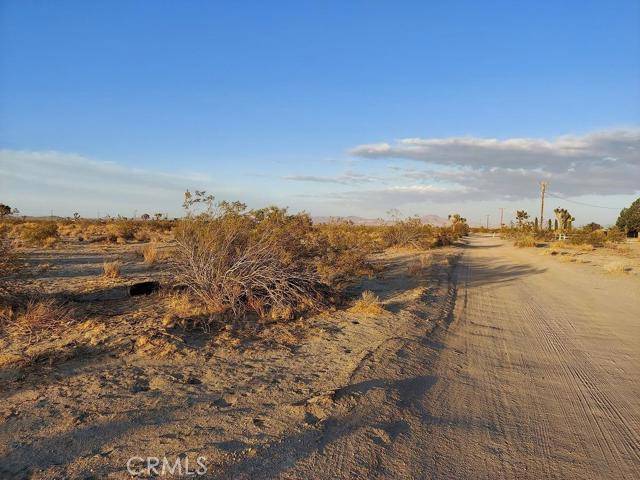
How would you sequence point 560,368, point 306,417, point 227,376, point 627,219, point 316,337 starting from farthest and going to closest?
point 627,219, point 316,337, point 560,368, point 227,376, point 306,417

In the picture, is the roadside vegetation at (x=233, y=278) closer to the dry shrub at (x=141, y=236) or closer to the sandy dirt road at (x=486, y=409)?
the sandy dirt road at (x=486, y=409)

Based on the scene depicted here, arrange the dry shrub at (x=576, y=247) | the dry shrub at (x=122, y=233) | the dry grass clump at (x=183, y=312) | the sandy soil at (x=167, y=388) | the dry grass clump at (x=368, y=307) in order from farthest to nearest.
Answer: the dry shrub at (x=576, y=247)
the dry shrub at (x=122, y=233)
the dry grass clump at (x=368, y=307)
the dry grass clump at (x=183, y=312)
the sandy soil at (x=167, y=388)

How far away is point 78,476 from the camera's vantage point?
367 centimetres

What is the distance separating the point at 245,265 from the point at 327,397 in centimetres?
471

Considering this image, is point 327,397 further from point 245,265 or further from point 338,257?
point 338,257

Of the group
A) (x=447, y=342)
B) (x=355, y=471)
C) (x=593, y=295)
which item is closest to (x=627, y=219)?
(x=593, y=295)

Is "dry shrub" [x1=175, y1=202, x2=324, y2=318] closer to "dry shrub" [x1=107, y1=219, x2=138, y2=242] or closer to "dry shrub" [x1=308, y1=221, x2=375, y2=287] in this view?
"dry shrub" [x1=308, y1=221, x2=375, y2=287]

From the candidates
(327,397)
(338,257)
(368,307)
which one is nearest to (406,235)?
(338,257)

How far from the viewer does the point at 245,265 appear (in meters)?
9.54

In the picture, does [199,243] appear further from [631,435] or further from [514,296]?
[514,296]

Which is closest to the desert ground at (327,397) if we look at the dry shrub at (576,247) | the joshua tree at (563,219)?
the dry shrub at (576,247)

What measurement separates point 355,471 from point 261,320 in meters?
5.05

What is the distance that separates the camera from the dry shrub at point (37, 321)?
294 inches

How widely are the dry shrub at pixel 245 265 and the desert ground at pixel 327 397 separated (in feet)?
2.23
